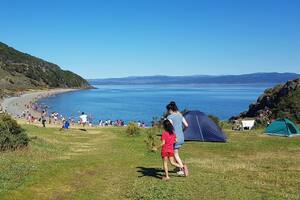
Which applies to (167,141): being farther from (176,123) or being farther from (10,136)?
(10,136)

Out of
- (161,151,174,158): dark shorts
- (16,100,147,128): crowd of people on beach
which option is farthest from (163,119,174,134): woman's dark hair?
(16,100,147,128): crowd of people on beach

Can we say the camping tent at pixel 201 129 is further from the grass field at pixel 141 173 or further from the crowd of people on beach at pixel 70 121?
the crowd of people on beach at pixel 70 121

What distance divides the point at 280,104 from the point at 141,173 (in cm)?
3383

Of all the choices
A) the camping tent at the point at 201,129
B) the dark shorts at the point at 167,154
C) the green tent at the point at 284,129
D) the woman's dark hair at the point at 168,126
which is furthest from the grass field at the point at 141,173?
the green tent at the point at 284,129

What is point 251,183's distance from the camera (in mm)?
12766

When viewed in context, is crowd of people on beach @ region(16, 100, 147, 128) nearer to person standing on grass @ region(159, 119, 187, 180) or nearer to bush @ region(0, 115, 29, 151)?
bush @ region(0, 115, 29, 151)

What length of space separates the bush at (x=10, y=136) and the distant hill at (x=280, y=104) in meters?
26.6

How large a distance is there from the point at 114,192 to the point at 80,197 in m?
1.02

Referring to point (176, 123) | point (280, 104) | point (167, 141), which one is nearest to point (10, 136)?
point (176, 123)

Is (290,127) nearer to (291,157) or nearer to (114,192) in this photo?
(291,157)

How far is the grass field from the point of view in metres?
11.4

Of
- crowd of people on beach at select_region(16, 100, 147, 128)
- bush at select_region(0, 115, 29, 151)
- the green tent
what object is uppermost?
bush at select_region(0, 115, 29, 151)

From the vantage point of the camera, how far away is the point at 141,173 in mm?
14438

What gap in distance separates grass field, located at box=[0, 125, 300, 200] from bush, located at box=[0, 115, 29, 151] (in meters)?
0.55
